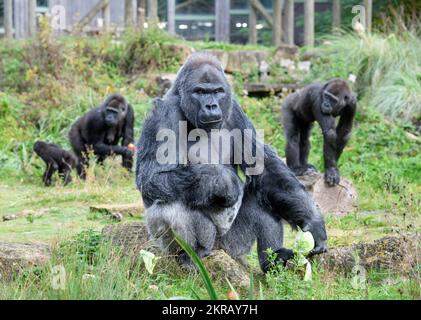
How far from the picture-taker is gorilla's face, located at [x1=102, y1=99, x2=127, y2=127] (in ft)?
35.1

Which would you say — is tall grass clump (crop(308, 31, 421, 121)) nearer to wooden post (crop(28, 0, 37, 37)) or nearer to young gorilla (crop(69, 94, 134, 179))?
young gorilla (crop(69, 94, 134, 179))

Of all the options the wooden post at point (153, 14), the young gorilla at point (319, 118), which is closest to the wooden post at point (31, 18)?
the wooden post at point (153, 14)

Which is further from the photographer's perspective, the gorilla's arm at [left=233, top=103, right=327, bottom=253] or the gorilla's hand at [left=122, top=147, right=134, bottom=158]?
the gorilla's hand at [left=122, top=147, right=134, bottom=158]

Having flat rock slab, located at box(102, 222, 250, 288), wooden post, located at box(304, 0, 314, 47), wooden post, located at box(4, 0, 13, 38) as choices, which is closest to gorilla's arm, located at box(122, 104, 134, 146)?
wooden post, located at box(4, 0, 13, 38)

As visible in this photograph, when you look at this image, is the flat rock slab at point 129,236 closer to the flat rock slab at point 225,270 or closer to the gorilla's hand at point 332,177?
the flat rock slab at point 225,270

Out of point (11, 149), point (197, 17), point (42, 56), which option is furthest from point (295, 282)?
point (197, 17)

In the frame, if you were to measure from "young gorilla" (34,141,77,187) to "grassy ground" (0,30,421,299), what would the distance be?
0.30m

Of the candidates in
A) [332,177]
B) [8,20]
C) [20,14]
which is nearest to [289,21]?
[20,14]

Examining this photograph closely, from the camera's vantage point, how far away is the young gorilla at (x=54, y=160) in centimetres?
1007

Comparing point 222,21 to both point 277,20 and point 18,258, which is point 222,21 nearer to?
point 277,20

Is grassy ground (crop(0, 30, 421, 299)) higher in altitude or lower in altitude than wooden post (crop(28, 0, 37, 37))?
lower

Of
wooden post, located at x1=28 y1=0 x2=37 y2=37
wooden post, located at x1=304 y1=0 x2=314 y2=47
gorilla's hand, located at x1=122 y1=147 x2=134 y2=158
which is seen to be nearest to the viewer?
gorilla's hand, located at x1=122 y1=147 x2=134 y2=158

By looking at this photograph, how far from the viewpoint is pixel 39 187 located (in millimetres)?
10039

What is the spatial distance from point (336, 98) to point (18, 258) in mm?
5103
